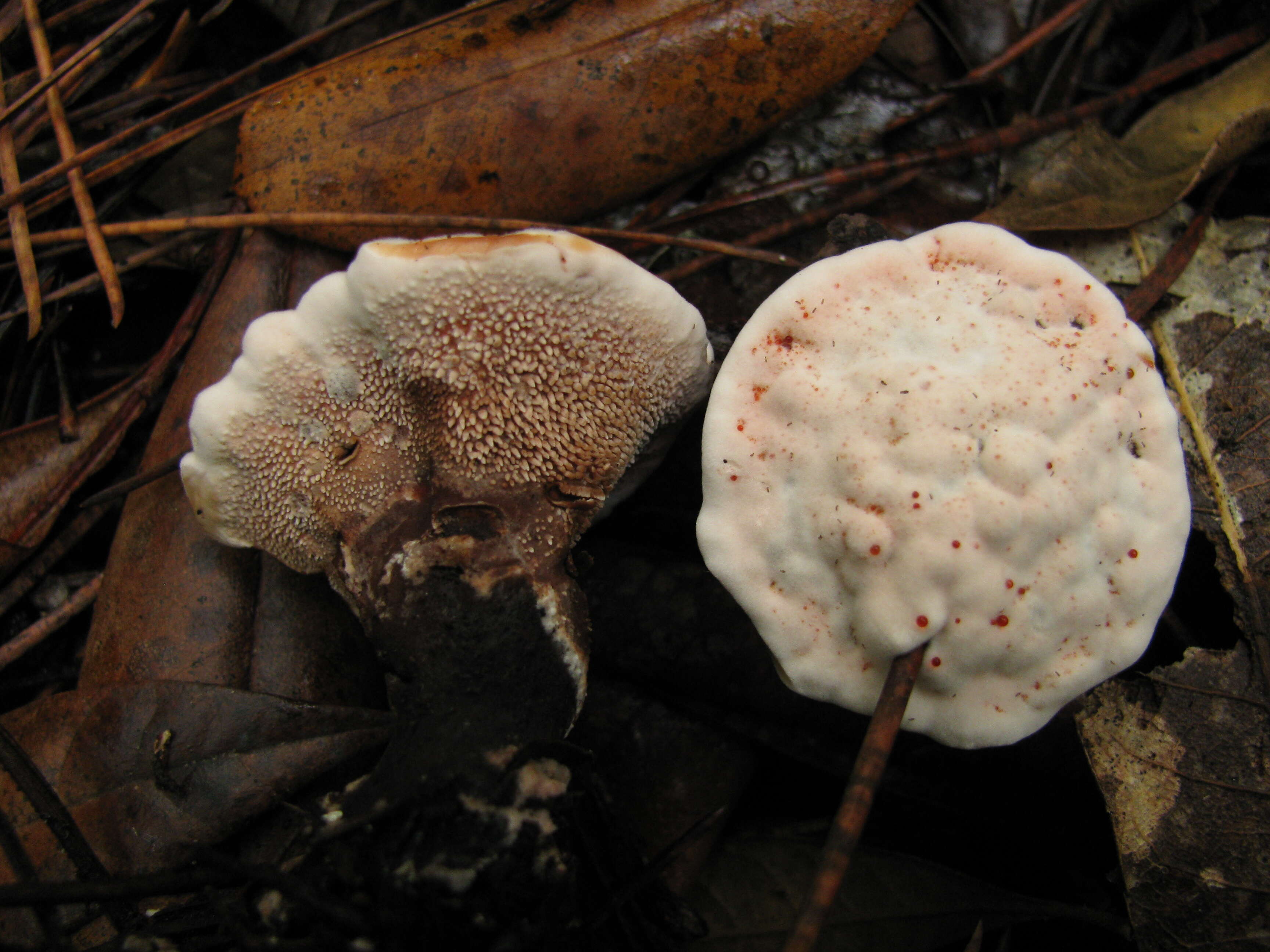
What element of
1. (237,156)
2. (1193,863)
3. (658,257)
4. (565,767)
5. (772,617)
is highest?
(237,156)

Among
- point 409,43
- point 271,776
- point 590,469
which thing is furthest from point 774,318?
point 271,776

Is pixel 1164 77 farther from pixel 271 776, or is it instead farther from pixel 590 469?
pixel 271 776

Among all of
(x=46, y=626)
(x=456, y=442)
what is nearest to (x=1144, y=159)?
(x=456, y=442)

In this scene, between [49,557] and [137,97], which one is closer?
[49,557]

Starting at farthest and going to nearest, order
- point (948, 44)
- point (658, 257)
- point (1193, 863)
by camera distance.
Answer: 1. point (948, 44)
2. point (658, 257)
3. point (1193, 863)

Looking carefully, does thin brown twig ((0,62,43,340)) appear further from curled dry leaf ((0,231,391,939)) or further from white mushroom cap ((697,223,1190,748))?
white mushroom cap ((697,223,1190,748))

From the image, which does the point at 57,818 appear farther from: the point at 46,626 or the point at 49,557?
the point at 49,557

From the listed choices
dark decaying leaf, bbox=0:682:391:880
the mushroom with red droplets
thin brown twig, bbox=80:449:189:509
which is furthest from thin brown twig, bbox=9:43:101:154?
dark decaying leaf, bbox=0:682:391:880
